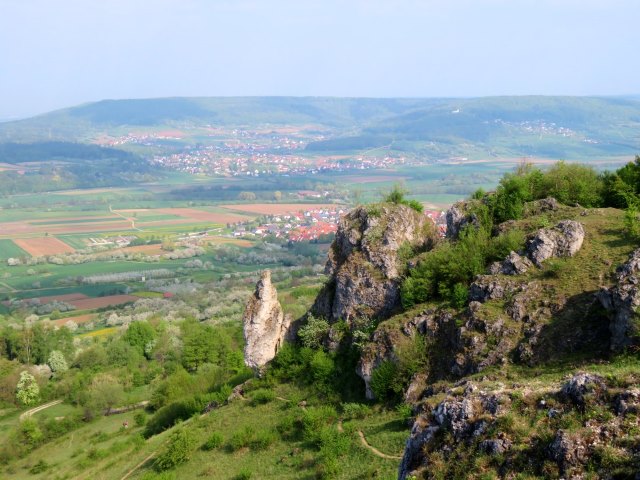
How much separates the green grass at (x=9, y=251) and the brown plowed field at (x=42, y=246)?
3.41ft

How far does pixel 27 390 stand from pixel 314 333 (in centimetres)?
3992

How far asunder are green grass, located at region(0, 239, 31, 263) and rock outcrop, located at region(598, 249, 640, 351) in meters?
128

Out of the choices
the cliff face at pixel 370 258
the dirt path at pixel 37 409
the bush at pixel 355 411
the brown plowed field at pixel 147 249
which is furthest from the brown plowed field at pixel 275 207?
the bush at pixel 355 411

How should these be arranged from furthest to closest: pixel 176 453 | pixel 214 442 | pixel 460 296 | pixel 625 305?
pixel 214 442
pixel 176 453
pixel 460 296
pixel 625 305

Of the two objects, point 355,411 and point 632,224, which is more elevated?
point 632,224

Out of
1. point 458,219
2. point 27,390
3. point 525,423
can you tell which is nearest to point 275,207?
point 27,390

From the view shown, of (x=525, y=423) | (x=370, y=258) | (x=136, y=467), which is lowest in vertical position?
(x=136, y=467)

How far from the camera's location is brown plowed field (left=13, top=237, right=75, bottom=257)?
414 ft

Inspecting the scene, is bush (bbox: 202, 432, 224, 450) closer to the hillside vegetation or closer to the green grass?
the hillside vegetation

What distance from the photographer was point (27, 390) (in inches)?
2274

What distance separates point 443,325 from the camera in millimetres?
26609

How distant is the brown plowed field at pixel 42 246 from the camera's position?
4973 inches

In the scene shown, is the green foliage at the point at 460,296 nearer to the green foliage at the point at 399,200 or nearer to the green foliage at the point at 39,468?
the green foliage at the point at 399,200

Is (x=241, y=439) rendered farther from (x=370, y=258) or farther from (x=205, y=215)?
(x=205, y=215)
